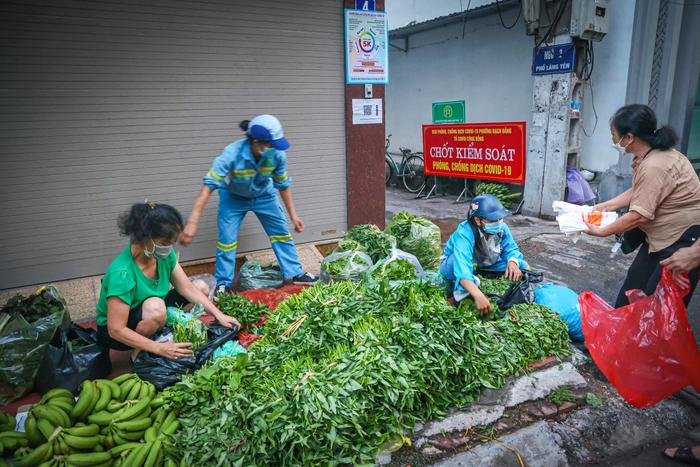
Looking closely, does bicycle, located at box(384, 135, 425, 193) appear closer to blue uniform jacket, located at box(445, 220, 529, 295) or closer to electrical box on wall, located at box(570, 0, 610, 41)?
electrical box on wall, located at box(570, 0, 610, 41)

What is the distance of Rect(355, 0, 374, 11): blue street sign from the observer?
5801mm

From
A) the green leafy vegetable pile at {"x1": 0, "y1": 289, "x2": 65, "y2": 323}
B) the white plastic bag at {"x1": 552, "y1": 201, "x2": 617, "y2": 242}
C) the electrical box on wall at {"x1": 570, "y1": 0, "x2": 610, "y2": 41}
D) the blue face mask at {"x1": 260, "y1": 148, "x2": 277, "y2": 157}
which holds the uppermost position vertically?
the electrical box on wall at {"x1": 570, "y1": 0, "x2": 610, "y2": 41}

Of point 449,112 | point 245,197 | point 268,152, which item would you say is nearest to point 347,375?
point 268,152

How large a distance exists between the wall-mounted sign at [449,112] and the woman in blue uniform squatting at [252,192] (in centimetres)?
660

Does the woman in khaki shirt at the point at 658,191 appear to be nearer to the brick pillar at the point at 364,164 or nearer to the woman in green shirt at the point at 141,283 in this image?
the woman in green shirt at the point at 141,283

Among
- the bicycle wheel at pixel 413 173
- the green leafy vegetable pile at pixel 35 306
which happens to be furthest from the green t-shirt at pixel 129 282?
the bicycle wheel at pixel 413 173

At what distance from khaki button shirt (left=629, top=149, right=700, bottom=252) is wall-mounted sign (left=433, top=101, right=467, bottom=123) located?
7.31 metres

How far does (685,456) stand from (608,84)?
20.9ft

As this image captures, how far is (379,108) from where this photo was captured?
619 cm

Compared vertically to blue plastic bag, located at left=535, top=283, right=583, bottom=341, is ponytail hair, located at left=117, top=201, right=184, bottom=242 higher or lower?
higher

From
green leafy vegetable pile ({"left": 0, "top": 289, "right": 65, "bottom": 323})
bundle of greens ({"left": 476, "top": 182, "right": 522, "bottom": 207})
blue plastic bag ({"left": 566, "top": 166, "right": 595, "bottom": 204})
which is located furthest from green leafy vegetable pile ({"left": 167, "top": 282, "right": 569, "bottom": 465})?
bundle of greens ({"left": 476, "top": 182, "right": 522, "bottom": 207})

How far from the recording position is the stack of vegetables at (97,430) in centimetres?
228

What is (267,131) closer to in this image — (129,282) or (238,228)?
(238,228)

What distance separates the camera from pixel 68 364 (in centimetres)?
302
